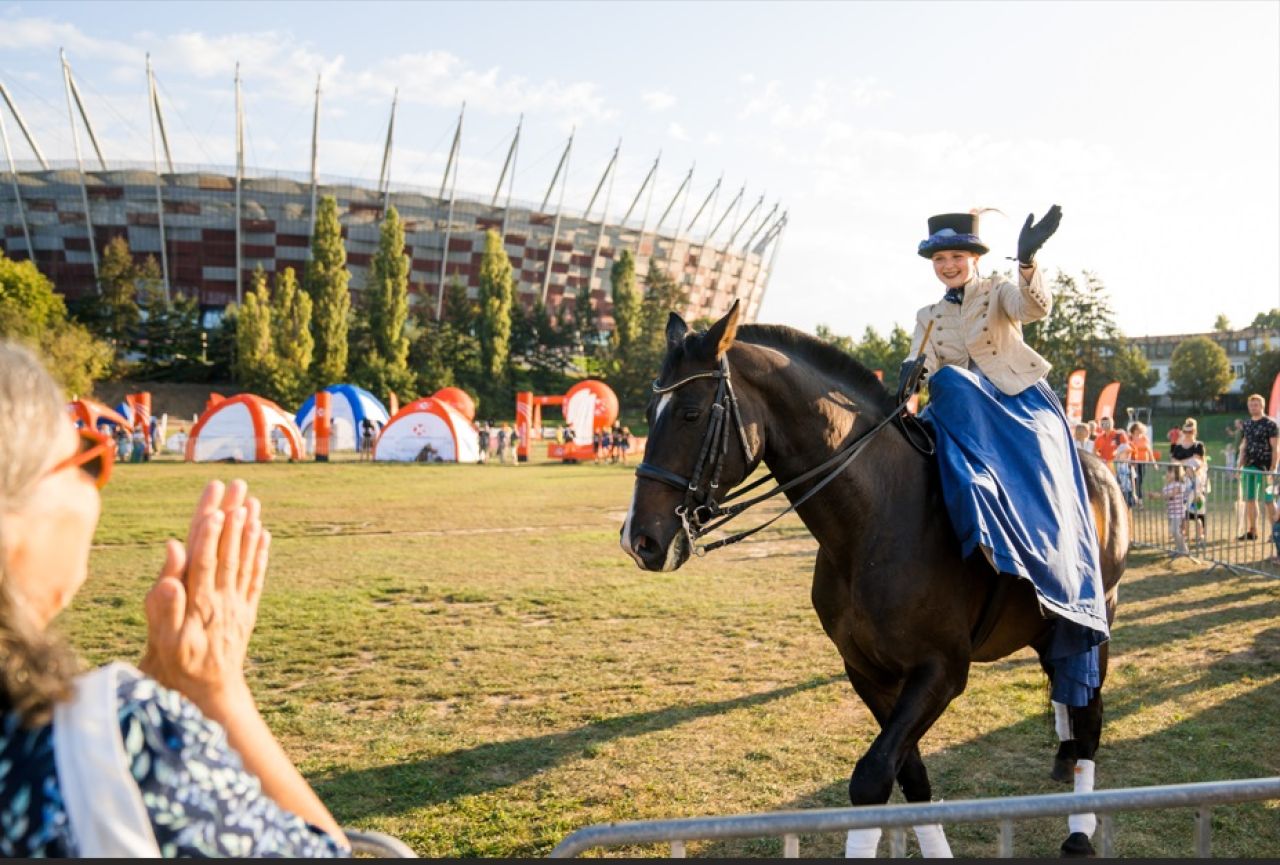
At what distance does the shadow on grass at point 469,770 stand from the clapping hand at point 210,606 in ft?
12.6

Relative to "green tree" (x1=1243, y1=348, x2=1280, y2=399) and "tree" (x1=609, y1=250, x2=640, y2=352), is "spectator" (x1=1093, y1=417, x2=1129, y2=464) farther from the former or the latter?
"tree" (x1=609, y1=250, x2=640, y2=352)

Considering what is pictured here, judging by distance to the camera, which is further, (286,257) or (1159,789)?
(286,257)

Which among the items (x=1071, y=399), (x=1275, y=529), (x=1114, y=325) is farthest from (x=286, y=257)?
(x=1275, y=529)

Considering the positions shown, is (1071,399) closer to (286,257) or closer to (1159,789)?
(1159,789)

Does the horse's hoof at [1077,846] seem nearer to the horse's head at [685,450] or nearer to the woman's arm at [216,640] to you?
the horse's head at [685,450]

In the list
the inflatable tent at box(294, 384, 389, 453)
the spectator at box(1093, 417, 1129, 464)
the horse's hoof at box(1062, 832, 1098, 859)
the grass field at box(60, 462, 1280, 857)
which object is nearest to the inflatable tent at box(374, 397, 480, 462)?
the inflatable tent at box(294, 384, 389, 453)

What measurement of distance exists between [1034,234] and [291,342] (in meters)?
64.7

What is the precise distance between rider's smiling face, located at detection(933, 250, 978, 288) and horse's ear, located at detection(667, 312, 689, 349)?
154cm

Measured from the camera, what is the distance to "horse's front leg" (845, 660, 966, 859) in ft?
11.2

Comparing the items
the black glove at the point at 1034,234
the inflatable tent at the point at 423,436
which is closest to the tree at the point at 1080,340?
the inflatable tent at the point at 423,436

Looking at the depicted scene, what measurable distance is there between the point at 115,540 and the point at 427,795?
1271 cm

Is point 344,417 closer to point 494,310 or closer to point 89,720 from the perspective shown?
point 494,310

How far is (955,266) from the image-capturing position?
4.68 m

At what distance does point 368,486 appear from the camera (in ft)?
85.5
